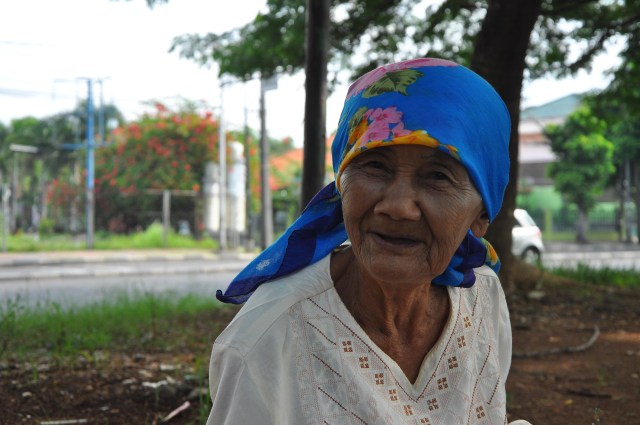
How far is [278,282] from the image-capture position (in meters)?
1.56

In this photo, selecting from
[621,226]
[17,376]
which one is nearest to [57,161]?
[621,226]

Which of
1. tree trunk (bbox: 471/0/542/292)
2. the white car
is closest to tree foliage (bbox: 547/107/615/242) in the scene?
the white car

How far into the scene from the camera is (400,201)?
4.78 feet

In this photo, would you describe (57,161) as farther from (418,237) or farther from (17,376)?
(418,237)

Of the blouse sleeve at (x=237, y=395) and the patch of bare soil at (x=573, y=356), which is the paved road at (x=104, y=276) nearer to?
the patch of bare soil at (x=573, y=356)

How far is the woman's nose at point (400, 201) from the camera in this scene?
1.46m

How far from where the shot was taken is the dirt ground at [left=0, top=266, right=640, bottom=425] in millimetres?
3164

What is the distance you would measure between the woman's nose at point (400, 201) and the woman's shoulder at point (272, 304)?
0.22 metres

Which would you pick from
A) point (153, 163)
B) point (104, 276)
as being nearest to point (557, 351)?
point (104, 276)

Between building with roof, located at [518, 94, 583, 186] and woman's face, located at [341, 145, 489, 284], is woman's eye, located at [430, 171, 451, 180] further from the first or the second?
building with roof, located at [518, 94, 583, 186]

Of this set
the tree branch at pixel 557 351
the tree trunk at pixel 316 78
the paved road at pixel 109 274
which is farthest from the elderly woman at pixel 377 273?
the paved road at pixel 109 274

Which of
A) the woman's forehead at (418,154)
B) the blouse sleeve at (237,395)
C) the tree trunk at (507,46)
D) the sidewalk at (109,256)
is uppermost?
the tree trunk at (507,46)

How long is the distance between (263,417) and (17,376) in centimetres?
283

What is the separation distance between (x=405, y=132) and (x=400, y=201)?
5.6 inches
